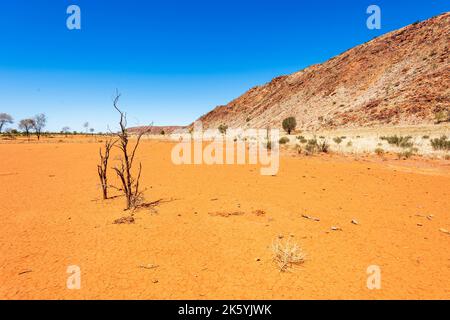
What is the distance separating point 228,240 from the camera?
5.41 m

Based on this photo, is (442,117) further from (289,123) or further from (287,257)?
(287,257)

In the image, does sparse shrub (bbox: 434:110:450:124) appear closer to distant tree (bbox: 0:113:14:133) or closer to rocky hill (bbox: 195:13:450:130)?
rocky hill (bbox: 195:13:450:130)

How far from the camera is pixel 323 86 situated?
57250mm

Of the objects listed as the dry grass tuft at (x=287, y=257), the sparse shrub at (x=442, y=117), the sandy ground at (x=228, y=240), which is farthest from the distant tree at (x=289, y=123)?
the dry grass tuft at (x=287, y=257)

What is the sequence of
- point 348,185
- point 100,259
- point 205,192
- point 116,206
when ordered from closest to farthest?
1. point 100,259
2. point 116,206
3. point 205,192
4. point 348,185

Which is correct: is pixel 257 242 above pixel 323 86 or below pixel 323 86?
below

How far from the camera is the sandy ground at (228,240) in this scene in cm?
386

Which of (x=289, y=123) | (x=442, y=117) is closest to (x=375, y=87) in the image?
A: (x=289, y=123)

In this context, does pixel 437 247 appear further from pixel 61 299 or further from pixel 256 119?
pixel 256 119

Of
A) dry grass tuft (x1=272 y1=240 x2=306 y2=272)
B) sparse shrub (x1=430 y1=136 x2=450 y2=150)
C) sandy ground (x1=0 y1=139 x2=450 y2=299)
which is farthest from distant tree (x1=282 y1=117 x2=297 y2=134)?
dry grass tuft (x1=272 y1=240 x2=306 y2=272)

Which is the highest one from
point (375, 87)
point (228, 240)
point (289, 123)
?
point (375, 87)

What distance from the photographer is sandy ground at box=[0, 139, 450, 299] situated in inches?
152
